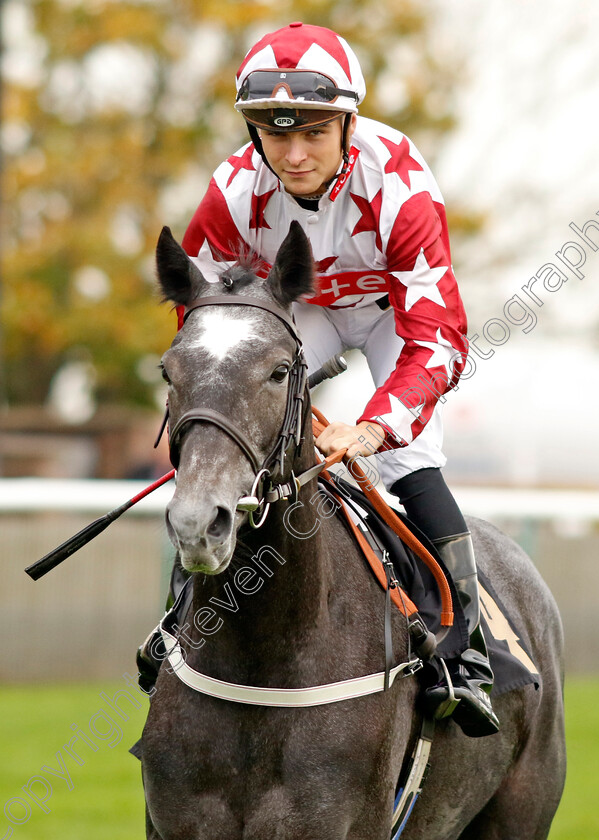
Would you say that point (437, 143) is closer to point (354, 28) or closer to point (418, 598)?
point (354, 28)

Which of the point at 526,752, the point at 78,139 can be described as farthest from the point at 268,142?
the point at 78,139

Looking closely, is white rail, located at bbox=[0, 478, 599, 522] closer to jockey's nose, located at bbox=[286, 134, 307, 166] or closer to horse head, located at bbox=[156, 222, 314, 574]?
jockey's nose, located at bbox=[286, 134, 307, 166]

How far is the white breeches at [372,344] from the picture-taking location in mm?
3914

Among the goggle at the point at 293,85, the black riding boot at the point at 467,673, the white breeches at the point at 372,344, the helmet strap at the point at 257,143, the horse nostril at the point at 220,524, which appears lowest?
the black riding boot at the point at 467,673

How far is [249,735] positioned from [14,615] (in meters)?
7.22

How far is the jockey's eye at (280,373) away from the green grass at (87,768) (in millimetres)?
4080

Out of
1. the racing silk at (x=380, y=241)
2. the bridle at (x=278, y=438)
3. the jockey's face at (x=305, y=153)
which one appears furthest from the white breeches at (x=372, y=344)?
the bridle at (x=278, y=438)

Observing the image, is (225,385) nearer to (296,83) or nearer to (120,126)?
(296,83)

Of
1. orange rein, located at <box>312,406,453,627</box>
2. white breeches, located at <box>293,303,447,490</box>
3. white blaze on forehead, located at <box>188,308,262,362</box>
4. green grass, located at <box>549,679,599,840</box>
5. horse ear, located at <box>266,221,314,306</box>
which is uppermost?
horse ear, located at <box>266,221,314,306</box>

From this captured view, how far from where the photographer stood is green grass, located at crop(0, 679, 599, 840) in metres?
6.54

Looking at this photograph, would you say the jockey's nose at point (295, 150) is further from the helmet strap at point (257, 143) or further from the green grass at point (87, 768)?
the green grass at point (87, 768)

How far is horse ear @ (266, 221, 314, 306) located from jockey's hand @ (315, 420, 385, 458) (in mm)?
403

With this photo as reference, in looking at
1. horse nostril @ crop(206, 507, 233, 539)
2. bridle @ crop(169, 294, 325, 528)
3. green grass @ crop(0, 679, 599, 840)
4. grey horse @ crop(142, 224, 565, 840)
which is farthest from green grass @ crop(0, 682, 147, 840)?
horse nostril @ crop(206, 507, 233, 539)

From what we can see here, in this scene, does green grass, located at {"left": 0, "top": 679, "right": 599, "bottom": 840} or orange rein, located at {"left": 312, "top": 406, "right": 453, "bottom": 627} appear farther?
green grass, located at {"left": 0, "top": 679, "right": 599, "bottom": 840}
